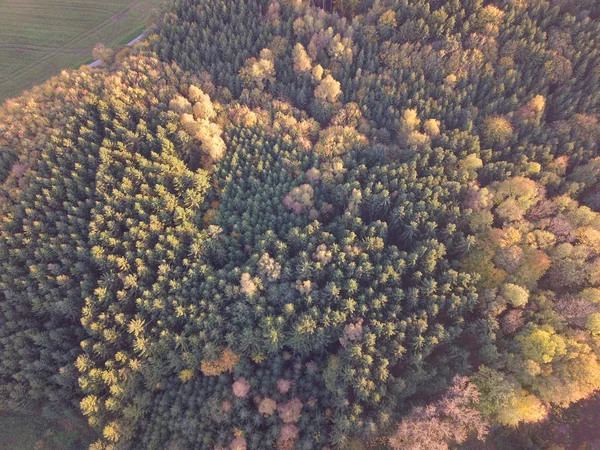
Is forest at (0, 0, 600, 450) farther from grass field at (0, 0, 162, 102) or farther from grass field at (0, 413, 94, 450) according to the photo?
grass field at (0, 0, 162, 102)

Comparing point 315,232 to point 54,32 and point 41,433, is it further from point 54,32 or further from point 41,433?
point 54,32

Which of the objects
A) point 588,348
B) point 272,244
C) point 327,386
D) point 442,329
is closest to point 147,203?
point 272,244

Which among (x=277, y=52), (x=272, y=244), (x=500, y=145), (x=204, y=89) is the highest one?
(x=277, y=52)

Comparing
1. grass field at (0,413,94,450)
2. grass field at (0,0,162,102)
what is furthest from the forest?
grass field at (0,0,162,102)

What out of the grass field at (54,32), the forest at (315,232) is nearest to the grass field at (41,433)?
the forest at (315,232)

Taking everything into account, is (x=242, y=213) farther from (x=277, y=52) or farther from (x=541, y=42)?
(x=541, y=42)

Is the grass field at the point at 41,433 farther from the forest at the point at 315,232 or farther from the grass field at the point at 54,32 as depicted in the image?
the grass field at the point at 54,32

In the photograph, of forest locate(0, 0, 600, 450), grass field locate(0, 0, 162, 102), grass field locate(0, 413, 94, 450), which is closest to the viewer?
forest locate(0, 0, 600, 450)
